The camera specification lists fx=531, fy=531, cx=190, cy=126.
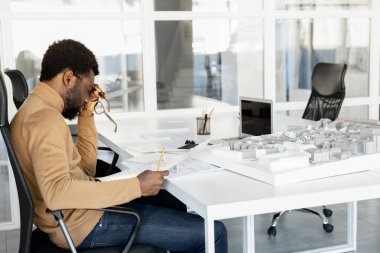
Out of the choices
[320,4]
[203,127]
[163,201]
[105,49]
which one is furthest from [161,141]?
[320,4]

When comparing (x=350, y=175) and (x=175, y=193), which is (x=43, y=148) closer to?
(x=175, y=193)

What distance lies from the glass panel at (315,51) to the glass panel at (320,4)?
0.12m

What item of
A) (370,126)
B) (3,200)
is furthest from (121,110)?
(370,126)

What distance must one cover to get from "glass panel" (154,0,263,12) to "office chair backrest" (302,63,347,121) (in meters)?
0.86

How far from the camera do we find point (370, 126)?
2.62 metres

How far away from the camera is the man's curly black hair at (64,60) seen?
208 centimetres

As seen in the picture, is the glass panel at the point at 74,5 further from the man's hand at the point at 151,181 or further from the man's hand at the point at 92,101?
the man's hand at the point at 151,181

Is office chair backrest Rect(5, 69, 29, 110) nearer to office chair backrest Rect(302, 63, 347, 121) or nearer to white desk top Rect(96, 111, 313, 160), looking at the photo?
white desk top Rect(96, 111, 313, 160)

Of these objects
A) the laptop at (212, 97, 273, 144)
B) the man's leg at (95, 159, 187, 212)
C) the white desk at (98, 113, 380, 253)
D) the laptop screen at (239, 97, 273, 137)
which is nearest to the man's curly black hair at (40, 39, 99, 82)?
the white desk at (98, 113, 380, 253)

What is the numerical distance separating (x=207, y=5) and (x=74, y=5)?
1.17m

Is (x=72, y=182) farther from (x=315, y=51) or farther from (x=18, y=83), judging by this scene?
(x=315, y=51)

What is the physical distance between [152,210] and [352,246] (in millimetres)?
1840

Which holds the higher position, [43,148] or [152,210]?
[43,148]

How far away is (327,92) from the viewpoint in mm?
4434
